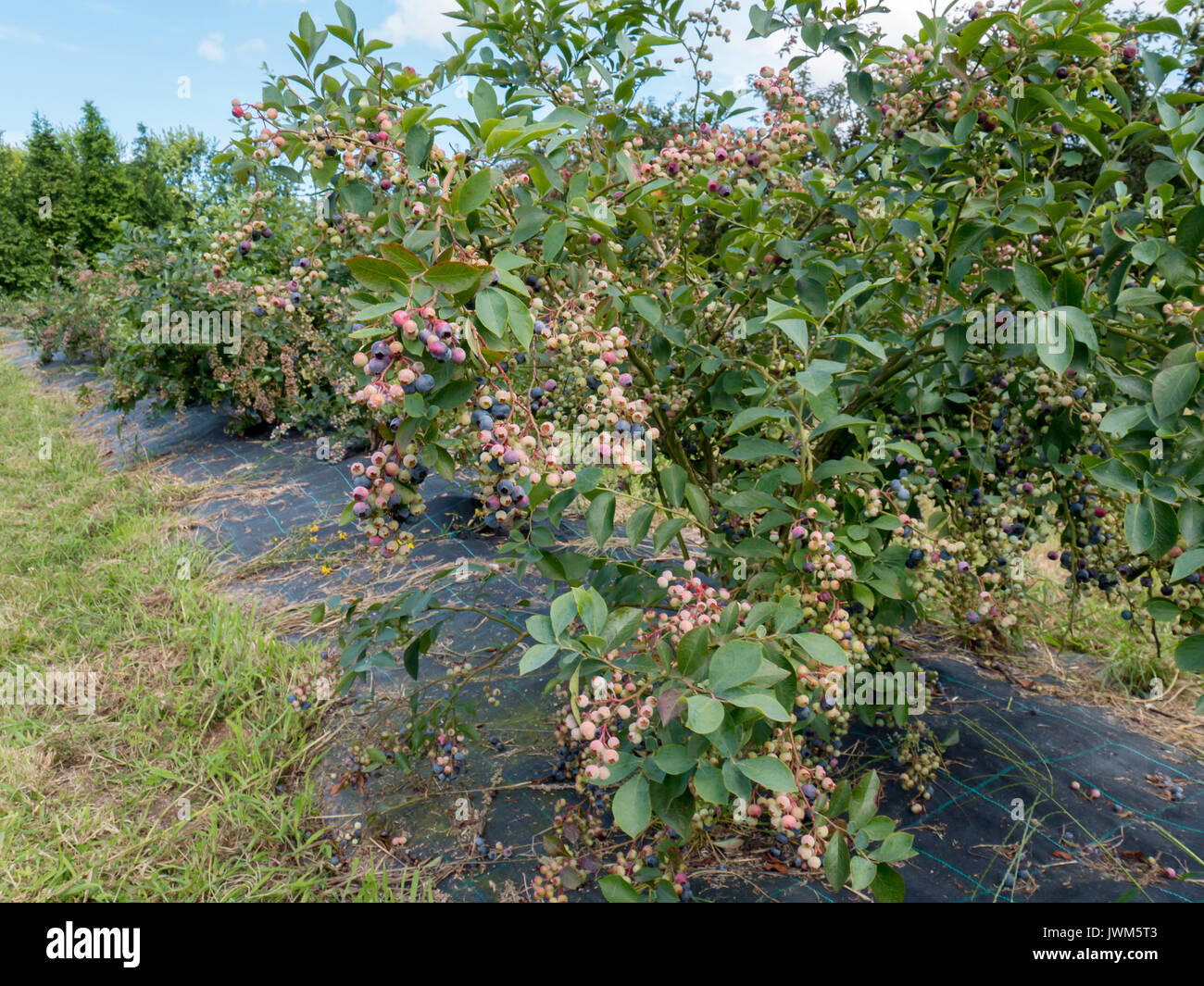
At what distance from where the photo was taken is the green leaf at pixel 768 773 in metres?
0.91

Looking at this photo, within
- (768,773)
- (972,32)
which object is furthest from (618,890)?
(972,32)

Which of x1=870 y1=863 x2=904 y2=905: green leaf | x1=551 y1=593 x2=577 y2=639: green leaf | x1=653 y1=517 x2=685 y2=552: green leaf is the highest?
x1=653 y1=517 x2=685 y2=552: green leaf

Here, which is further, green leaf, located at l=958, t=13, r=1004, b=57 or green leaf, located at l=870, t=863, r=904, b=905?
green leaf, located at l=958, t=13, r=1004, b=57

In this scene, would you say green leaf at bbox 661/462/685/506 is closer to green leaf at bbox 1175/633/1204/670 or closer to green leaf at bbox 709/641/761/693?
green leaf at bbox 709/641/761/693

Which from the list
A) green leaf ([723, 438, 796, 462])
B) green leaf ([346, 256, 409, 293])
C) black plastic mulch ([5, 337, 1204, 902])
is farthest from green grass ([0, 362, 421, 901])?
green leaf ([346, 256, 409, 293])

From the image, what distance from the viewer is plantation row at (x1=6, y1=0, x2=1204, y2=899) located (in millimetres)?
1068

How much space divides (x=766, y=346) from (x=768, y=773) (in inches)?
52.8

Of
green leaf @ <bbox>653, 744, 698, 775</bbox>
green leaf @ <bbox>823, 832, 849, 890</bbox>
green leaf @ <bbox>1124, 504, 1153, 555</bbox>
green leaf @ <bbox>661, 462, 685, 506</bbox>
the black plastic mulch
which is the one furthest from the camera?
the black plastic mulch

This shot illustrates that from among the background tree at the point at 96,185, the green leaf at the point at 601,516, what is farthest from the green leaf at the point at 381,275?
the background tree at the point at 96,185

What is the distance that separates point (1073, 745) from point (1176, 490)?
165 cm

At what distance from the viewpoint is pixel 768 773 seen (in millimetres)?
930

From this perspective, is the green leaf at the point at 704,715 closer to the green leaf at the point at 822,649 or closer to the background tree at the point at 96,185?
the green leaf at the point at 822,649
